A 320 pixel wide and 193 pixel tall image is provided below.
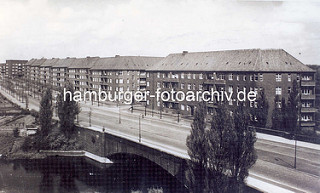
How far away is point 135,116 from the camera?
171 feet

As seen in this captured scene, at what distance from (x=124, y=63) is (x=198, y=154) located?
180 feet

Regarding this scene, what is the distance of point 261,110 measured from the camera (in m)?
40.6

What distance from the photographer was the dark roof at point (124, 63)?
73.1 meters

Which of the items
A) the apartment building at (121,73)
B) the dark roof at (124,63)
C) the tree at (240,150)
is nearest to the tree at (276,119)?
the tree at (240,150)

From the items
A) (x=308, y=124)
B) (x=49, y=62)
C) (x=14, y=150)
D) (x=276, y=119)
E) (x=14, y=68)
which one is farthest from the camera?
(x=14, y=68)

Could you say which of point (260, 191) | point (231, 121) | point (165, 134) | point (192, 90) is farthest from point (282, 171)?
point (192, 90)

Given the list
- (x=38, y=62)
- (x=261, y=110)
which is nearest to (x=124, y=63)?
(x=261, y=110)

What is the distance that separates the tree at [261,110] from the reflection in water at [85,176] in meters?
16.4

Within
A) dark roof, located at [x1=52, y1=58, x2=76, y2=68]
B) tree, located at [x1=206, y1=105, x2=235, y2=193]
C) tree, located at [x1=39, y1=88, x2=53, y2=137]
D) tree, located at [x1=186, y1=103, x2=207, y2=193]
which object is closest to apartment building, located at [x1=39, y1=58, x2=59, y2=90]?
dark roof, located at [x1=52, y1=58, x2=76, y2=68]

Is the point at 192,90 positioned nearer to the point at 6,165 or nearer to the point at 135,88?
the point at 135,88

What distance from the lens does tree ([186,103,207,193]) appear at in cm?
2142

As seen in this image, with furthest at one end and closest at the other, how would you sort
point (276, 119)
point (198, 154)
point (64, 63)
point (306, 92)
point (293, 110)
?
point (64, 63)
point (306, 92)
point (276, 119)
point (293, 110)
point (198, 154)

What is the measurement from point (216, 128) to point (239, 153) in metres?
2.39

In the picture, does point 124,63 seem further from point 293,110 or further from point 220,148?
point 220,148
